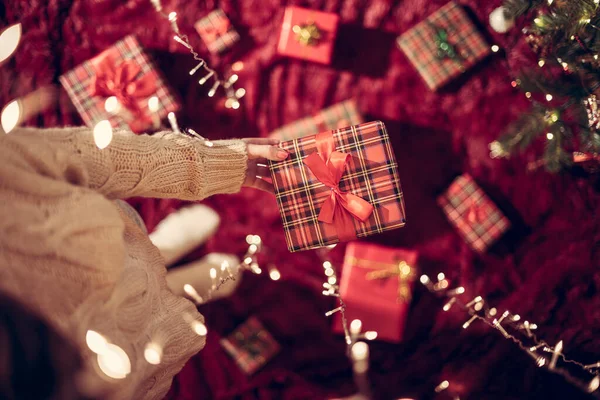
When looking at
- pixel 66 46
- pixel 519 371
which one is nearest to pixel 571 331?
pixel 519 371

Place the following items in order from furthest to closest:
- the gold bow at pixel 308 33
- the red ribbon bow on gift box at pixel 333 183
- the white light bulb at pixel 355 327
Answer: the gold bow at pixel 308 33 → the white light bulb at pixel 355 327 → the red ribbon bow on gift box at pixel 333 183

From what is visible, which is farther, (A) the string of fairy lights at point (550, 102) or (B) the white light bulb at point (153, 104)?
(B) the white light bulb at point (153, 104)

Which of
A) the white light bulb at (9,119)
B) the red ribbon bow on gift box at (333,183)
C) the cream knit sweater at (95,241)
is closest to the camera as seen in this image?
the cream knit sweater at (95,241)

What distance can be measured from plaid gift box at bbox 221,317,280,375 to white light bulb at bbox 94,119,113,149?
952 mm

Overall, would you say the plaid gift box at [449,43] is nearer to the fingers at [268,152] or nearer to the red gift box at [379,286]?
the red gift box at [379,286]

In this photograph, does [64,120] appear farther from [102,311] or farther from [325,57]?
[102,311]

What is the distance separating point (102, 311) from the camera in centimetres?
65

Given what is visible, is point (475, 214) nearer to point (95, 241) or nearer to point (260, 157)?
point (260, 157)

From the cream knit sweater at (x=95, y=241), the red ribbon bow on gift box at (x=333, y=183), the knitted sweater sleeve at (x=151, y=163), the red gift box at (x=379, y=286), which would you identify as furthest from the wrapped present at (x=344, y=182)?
the red gift box at (x=379, y=286)

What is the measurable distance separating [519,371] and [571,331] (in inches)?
8.4

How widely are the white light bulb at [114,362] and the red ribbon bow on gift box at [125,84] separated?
103 cm

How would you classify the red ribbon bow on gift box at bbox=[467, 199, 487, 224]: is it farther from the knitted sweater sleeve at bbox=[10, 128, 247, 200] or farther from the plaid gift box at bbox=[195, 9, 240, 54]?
the plaid gift box at bbox=[195, 9, 240, 54]

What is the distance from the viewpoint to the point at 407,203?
1.61 meters

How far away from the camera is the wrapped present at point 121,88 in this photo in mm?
1494
